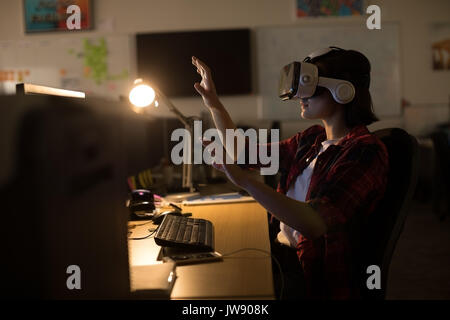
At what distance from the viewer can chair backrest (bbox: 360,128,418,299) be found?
1.08 m

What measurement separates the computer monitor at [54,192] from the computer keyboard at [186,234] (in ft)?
1.60

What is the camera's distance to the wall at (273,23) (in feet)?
14.5

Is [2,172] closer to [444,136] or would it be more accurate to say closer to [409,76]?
[444,136]

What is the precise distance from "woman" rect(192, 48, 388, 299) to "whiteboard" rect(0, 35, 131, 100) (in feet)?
11.0

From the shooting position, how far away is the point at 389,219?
1.09m

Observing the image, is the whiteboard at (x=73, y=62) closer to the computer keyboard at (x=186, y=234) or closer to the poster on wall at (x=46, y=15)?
the poster on wall at (x=46, y=15)

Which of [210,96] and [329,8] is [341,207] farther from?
[329,8]

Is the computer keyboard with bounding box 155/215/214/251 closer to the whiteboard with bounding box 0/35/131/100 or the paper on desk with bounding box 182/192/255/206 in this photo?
the paper on desk with bounding box 182/192/255/206

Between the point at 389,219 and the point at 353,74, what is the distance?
438 millimetres

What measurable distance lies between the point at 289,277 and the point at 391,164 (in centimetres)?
46

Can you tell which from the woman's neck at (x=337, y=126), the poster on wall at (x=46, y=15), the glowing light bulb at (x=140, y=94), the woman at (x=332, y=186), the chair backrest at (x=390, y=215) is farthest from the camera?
the poster on wall at (x=46, y=15)

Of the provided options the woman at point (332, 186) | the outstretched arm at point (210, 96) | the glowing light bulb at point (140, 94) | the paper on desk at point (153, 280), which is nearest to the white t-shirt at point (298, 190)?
the woman at point (332, 186)

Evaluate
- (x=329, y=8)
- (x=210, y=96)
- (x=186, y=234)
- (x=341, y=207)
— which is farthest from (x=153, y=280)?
(x=329, y=8)
